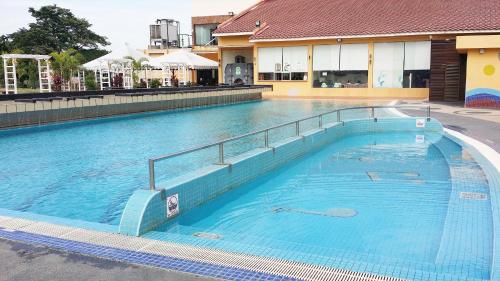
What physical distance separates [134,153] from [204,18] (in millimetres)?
34247

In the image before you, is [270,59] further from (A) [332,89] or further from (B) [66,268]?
(B) [66,268]

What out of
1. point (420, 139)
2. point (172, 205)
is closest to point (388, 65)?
point (420, 139)

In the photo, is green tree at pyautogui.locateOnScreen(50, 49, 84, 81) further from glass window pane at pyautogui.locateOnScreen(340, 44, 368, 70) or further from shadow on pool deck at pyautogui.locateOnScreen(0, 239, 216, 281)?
shadow on pool deck at pyautogui.locateOnScreen(0, 239, 216, 281)

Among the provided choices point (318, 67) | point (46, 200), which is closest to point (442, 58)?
point (318, 67)

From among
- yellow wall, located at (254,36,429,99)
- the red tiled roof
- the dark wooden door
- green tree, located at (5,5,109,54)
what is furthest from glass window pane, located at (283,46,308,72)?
green tree, located at (5,5,109,54)

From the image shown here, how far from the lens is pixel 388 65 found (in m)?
28.9

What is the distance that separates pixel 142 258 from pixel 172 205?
1628mm

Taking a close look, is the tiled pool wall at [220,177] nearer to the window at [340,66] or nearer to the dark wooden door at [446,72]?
the dark wooden door at [446,72]

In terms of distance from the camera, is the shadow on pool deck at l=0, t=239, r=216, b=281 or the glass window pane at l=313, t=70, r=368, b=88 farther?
the glass window pane at l=313, t=70, r=368, b=88

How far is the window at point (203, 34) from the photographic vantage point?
143ft

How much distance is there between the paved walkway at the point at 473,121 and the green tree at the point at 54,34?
42408 mm

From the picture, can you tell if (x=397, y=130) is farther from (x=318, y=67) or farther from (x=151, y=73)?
(x=151, y=73)

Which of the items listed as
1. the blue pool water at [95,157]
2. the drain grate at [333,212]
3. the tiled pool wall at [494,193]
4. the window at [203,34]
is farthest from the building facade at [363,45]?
the drain grate at [333,212]

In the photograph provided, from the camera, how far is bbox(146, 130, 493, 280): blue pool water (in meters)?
4.65
